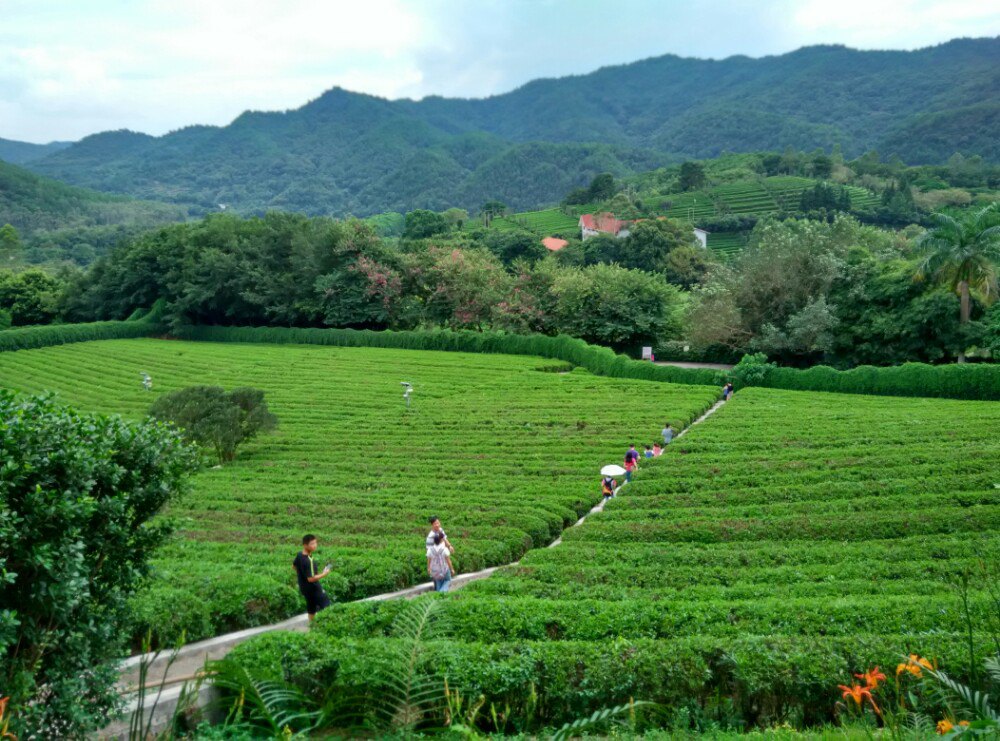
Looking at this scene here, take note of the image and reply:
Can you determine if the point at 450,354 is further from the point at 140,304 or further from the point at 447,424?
the point at 140,304

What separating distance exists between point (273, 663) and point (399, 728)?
267cm

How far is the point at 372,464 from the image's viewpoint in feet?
97.2

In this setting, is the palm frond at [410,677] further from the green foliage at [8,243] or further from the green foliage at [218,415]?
the green foliage at [8,243]

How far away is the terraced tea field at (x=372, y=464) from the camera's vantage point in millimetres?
16188

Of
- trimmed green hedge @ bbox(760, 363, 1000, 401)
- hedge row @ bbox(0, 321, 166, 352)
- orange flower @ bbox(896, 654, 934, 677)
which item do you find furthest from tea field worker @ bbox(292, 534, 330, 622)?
hedge row @ bbox(0, 321, 166, 352)

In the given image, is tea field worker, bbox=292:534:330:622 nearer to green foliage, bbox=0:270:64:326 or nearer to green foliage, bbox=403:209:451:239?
green foliage, bbox=0:270:64:326

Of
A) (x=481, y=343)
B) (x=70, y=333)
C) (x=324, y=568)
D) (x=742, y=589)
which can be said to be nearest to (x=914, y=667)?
(x=742, y=589)

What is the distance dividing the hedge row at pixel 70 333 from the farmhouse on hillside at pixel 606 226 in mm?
65559

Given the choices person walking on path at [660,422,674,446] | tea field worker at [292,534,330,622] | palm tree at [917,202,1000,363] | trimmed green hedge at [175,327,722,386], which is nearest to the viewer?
tea field worker at [292,534,330,622]

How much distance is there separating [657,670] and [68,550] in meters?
6.73

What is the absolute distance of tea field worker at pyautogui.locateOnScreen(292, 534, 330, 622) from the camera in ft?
44.1

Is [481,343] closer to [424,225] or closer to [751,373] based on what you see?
[751,373]

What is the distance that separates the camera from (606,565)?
53.2 ft

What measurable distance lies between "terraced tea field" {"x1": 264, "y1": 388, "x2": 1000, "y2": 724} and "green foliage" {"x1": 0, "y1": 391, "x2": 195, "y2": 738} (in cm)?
196
